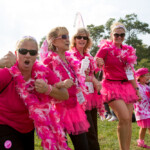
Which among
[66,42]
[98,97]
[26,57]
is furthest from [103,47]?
[26,57]

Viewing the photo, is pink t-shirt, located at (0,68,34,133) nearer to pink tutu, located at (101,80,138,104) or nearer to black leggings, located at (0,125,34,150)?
black leggings, located at (0,125,34,150)

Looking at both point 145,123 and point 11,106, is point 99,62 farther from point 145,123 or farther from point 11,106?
point 145,123

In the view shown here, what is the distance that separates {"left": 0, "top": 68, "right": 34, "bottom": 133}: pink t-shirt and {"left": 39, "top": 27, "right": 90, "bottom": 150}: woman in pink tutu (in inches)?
21.4

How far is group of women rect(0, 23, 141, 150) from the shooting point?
215cm

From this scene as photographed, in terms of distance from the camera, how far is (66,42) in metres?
2.81

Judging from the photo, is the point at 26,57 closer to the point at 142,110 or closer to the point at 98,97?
the point at 98,97

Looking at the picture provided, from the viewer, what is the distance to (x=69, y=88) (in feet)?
8.86

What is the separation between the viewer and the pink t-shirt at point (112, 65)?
150 inches

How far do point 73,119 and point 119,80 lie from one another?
4.88 feet

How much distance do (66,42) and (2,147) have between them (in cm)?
139

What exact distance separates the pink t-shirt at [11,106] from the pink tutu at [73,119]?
51 centimetres

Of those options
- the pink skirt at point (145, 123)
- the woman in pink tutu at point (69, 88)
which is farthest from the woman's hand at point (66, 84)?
the pink skirt at point (145, 123)

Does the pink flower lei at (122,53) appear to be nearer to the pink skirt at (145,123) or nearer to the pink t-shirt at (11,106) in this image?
the pink skirt at (145,123)

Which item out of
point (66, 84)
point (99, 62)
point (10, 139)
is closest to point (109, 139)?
point (99, 62)
